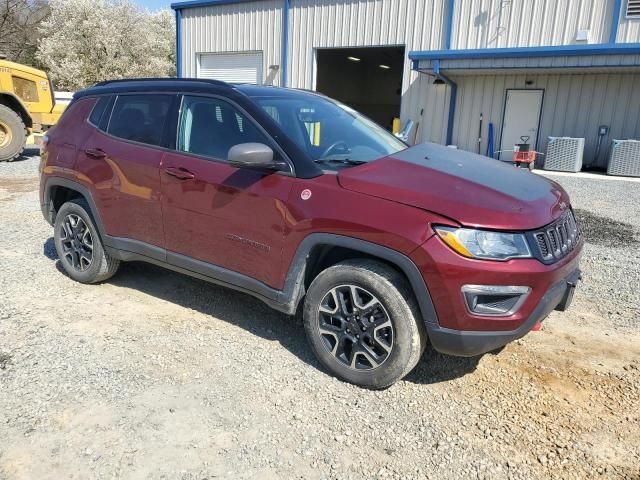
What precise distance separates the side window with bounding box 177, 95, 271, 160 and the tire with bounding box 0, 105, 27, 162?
1079 cm

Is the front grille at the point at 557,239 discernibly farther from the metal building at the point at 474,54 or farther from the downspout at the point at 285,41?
the downspout at the point at 285,41

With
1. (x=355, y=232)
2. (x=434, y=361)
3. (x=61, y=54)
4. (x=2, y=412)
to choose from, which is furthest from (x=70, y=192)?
(x=61, y=54)

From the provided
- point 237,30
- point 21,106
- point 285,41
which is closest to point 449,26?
point 285,41

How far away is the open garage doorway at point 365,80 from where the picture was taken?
26156 millimetres

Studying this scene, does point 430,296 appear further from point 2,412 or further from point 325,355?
point 2,412

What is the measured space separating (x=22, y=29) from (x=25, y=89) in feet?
95.1

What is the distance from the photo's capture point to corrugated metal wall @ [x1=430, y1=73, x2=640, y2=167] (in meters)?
15.3

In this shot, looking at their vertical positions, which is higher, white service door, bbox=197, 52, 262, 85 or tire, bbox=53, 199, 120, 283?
white service door, bbox=197, 52, 262, 85

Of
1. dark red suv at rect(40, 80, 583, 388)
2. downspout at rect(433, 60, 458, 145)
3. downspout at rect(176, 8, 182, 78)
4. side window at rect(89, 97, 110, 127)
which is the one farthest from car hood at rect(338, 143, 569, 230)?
downspout at rect(176, 8, 182, 78)

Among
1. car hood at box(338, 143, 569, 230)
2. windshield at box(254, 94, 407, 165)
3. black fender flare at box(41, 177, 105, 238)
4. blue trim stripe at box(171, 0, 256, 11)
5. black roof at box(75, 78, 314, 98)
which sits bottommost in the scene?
black fender flare at box(41, 177, 105, 238)

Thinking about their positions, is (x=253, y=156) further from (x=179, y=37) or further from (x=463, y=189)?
(x=179, y=37)

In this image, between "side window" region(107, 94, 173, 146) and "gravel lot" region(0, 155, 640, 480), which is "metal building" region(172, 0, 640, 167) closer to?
"gravel lot" region(0, 155, 640, 480)

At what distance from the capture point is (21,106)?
1319cm

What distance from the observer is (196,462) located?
101 inches
